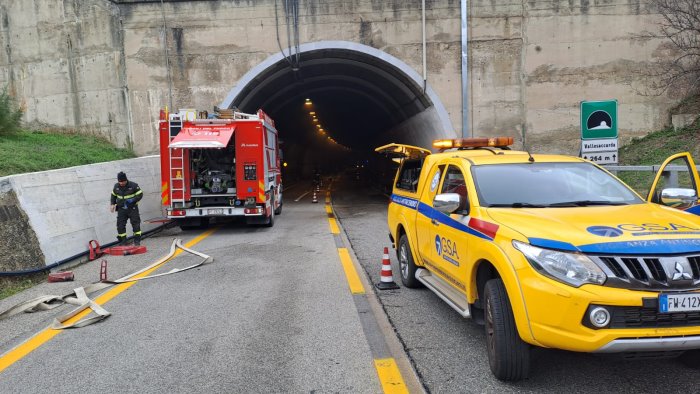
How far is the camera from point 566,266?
132 inches

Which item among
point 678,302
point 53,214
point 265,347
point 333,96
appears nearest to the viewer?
point 678,302

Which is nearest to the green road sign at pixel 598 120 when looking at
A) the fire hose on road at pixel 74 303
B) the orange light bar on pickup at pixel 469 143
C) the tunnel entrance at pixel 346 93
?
the orange light bar on pickup at pixel 469 143

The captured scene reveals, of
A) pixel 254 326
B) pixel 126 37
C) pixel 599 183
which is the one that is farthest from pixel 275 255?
pixel 126 37

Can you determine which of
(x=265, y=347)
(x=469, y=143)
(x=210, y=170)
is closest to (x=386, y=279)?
(x=469, y=143)

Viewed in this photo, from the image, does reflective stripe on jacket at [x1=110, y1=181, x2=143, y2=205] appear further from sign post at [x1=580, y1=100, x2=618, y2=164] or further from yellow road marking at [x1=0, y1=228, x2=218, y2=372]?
sign post at [x1=580, y1=100, x2=618, y2=164]

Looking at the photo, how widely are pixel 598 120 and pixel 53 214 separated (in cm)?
1005

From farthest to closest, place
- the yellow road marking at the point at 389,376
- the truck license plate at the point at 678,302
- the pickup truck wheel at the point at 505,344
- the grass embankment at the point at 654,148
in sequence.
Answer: the grass embankment at the point at 654,148
the yellow road marking at the point at 389,376
the pickup truck wheel at the point at 505,344
the truck license plate at the point at 678,302

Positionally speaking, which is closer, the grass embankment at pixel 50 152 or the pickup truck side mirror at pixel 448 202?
the pickup truck side mirror at pixel 448 202

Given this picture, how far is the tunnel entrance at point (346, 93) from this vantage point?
18391 millimetres

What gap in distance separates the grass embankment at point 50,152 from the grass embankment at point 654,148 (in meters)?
16.8

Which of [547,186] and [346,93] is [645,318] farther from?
[346,93]

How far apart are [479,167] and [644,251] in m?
2.06

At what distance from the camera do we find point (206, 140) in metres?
12.8

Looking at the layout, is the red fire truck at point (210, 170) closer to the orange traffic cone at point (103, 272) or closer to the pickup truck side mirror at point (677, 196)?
the orange traffic cone at point (103, 272)
